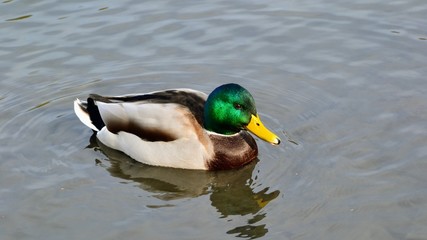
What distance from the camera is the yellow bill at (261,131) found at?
9.14m

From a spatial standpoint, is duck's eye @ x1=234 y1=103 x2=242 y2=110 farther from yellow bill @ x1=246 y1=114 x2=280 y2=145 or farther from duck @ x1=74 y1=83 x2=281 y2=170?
yellow bill @ x1=246 y1=114 x2=280 y2=145

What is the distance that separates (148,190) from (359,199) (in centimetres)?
209

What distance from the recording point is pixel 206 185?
359 inches

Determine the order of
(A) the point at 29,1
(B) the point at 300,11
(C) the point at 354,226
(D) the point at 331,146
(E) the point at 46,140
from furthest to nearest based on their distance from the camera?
(A) the point at 29,1
(B) the point at 300,11
(E) the point at 46,140
(D) the point at 331,146
(C) the point at 354,226

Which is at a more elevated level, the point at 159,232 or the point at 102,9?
the point at 102,9

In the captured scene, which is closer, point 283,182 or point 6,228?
point 6,228

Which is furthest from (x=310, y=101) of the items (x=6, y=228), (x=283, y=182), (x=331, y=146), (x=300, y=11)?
(x=6, y=228)

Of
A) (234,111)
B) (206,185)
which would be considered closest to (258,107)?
(234,111)

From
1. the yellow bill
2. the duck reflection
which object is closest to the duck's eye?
the yellow bill

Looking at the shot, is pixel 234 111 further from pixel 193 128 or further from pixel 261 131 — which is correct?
pixel 193 128

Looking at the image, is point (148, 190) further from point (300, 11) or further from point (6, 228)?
point (300, 11)

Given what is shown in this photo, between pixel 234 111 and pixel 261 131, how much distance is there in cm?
34

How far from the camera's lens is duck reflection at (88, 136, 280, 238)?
8.58 m

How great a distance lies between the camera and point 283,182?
884 cm
